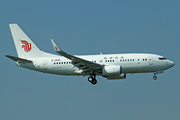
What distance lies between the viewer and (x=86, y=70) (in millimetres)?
51906

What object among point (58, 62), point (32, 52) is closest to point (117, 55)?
point (58, 62)

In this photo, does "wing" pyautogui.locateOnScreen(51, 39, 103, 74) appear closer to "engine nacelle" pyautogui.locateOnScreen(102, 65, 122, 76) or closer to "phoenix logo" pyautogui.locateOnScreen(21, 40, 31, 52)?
"engine nacelle" pyautogui.locateOnScreen(102, 65, 122, 76)

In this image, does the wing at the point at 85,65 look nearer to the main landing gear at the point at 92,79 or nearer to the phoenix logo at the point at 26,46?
the main landing gear at the point at 92,79

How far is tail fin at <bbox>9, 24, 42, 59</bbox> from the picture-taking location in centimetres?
5547

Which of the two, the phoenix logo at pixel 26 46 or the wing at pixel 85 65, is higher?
the phoenix logo at pixel 26 46

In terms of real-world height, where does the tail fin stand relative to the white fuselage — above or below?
above

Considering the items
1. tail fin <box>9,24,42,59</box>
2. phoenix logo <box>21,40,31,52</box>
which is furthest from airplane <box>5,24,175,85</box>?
phoenix logo <box>21,40,31,52</box>

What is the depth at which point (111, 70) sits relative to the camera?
5056cm

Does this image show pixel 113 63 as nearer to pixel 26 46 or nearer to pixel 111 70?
pixel 111 70

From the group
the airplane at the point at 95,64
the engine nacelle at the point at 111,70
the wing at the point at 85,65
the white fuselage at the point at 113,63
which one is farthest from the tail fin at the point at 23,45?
the engine nacelle at the point at 111,70

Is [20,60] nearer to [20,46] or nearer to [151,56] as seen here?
[20,46]

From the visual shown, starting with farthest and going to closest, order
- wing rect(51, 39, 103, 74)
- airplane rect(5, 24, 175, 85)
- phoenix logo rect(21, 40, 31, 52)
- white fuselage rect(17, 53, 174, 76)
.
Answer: phoenix logo rect(21, 40, 31, 52) → white fuselage rect(17, 53, 174, 76) → airplane rect(5, 24, 175, 85) → wing rect(51, 39, 103, 74)

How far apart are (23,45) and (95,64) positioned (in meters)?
13.3

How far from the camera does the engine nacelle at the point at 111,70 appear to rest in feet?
165
